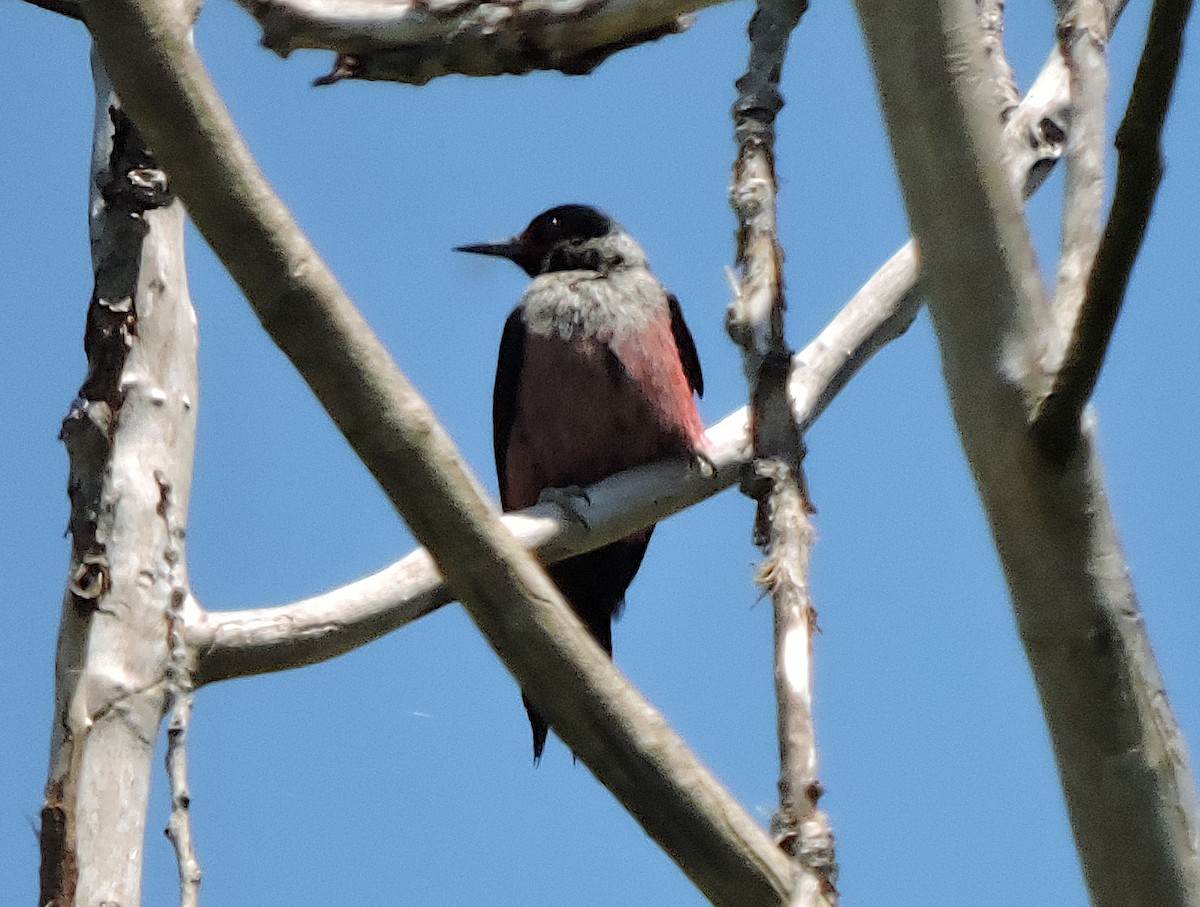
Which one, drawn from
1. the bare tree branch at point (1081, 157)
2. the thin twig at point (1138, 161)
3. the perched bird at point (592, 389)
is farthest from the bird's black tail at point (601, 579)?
the thin twig at point (1138, 161)

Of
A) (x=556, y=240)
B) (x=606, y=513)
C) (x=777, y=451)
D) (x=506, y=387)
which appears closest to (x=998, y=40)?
(x=777, y=451)

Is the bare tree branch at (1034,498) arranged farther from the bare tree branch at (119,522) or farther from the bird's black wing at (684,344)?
the bird's black wing at (684,344)

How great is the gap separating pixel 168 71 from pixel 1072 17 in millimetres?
2415

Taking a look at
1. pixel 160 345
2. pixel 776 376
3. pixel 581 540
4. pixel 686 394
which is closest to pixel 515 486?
pixel 686 394

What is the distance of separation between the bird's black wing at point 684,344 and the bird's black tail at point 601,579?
0.71 meters

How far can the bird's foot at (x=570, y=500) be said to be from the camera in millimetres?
4805

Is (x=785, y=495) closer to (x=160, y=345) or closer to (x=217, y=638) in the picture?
(x=217, y=638)

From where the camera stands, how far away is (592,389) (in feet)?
19.9

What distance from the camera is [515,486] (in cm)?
626

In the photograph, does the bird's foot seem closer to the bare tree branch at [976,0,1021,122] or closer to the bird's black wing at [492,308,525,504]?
the bird's black wing at [492,308,525,504]

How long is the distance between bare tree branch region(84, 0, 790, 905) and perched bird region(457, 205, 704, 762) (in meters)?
2.75

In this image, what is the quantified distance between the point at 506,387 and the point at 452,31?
1.46 metres

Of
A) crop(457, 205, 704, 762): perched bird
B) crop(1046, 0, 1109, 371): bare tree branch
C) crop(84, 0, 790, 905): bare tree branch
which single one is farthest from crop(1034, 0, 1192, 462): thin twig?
crop(457, 205, 704, 762): perched bird

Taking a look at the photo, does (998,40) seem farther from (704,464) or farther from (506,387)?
(506,387)
